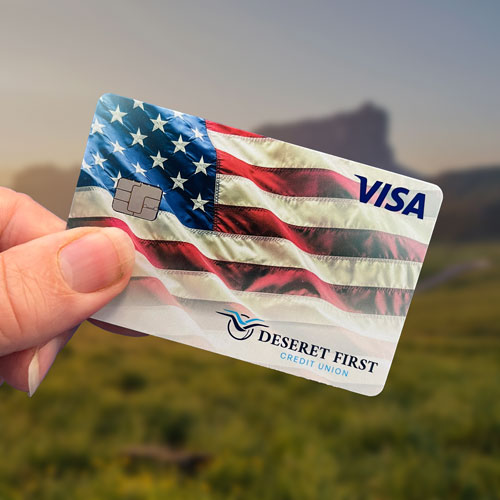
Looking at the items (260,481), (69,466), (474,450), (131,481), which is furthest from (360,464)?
(69,466)

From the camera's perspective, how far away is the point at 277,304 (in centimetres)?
224

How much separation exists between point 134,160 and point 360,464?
207 inches

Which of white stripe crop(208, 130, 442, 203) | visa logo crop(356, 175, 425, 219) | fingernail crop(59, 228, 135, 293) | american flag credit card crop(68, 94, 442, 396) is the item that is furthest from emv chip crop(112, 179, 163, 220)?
visa logo crop(356, 175, 425, 219)

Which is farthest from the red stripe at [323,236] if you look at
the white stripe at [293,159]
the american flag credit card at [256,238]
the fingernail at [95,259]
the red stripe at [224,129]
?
the fingernail at [95,259]

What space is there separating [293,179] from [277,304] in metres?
0.61

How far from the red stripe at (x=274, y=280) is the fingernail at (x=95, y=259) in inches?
3.9

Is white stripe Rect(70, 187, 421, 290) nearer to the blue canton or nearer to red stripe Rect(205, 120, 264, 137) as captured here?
the blue canton

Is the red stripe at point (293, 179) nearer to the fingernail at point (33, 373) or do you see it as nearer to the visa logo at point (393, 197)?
the visa logo at point (393, 197)

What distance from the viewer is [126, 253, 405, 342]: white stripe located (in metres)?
2.20

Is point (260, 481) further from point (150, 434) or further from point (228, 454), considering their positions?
point (150, 434)

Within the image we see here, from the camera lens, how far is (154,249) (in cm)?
216

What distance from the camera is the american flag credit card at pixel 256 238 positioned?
6.99ft

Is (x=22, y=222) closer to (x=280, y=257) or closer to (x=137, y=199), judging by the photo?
(x=137, y=199)

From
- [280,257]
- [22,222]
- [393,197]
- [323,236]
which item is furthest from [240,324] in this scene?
[22,222]
